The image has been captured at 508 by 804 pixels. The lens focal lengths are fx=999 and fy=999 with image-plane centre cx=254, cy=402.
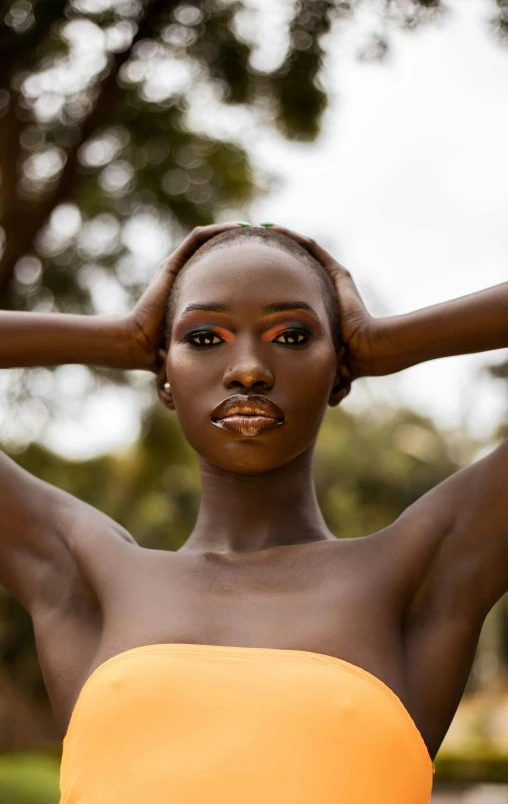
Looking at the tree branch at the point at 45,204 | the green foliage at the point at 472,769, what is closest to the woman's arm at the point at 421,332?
the tree branch at the point at 45,204

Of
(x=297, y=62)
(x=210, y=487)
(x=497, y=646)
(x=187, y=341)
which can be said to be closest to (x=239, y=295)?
(x=187, y=341)

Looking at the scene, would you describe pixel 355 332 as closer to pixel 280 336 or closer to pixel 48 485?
pixel 280 336

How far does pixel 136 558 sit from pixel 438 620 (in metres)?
0.60

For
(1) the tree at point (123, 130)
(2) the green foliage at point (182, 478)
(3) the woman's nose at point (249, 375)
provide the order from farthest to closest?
(2) the green foliage at point (182, 478)
(1) the tree at point (123, 130)
(3) the woman's nose at point (249, 375)

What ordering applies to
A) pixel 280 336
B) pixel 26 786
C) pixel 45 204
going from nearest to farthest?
pixel 280 336, pixel 45 204, pixel 26 786

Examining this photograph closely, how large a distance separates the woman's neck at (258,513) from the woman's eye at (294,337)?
277 millimetres

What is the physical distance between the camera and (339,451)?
19.5 m

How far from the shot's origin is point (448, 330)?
205 centimetres

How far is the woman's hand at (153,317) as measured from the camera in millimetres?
2170

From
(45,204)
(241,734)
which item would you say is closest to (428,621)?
(241,734)

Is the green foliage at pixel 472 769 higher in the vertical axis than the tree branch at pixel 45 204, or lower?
lower

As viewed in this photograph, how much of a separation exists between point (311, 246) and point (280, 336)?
0.40m

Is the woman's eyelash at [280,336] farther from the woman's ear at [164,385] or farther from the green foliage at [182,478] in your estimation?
the green foliage at [182,478]

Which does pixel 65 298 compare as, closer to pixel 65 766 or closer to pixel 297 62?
pixel 297 62
